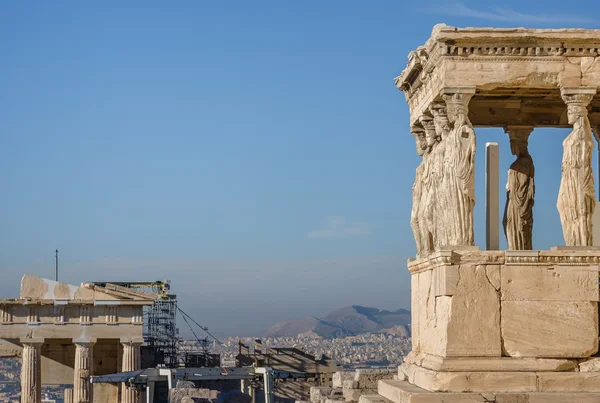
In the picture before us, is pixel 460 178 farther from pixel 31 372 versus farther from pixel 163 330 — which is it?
pixel 163 330

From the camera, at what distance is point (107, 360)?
48906 mm

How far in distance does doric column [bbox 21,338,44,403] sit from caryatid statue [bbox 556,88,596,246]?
95.4ft

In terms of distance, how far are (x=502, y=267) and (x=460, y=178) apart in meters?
1.18

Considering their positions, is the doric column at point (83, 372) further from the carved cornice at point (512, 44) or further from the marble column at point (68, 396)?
the carved cornice at point (512, 44)

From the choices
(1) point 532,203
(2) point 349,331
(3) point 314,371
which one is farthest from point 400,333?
(1) point 532,203

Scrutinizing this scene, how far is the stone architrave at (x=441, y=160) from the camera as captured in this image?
16.1 m

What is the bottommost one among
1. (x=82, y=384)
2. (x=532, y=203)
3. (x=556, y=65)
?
(x=82, y=384)

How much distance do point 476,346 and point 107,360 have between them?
34993mm

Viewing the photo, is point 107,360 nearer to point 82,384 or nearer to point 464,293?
point 82,384

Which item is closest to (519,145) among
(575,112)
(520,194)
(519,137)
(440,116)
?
(519,137)

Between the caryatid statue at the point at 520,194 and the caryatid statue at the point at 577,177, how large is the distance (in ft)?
7.32

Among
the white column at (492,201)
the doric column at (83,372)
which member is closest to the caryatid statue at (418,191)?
the white column at (492,201)

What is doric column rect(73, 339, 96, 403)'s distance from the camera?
42156 millimetres

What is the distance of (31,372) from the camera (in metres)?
42.4
